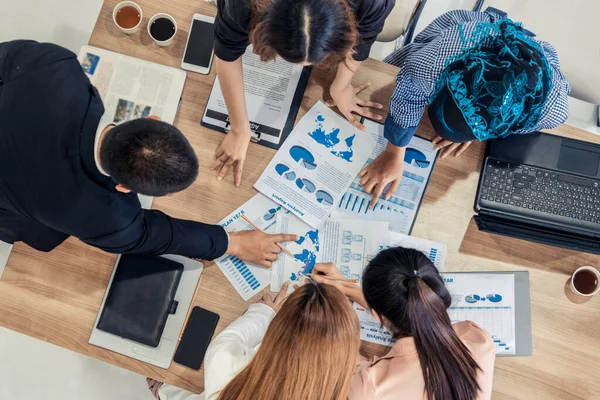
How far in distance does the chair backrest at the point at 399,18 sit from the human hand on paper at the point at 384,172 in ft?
1.85

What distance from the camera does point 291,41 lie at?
0.86 m

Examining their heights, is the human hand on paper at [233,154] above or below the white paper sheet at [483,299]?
above

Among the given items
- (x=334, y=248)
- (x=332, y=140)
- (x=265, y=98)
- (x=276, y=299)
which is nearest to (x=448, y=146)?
(x=332, y=140)

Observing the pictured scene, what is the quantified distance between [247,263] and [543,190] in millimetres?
808

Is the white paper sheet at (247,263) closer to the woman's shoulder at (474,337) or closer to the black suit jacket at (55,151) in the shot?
the black suit jacket at (55,151)

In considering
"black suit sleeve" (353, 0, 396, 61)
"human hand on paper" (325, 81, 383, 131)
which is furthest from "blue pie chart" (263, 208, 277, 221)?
"black suit sleeve" (353, 0, 396, 61)

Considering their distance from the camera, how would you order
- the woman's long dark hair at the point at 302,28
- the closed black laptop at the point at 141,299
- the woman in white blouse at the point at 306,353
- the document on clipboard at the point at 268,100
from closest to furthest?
the woman's long dark hair at the point at 302,28 → the woman in white blouse at the point at 306,353 → the closed black laptop at the point at 141,299 → the document on clipboard at the point at 268,100

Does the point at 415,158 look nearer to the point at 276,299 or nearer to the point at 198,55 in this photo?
the point at 276,299

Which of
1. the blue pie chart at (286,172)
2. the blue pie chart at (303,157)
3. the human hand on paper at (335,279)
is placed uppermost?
the blue pie chart at (303,157)

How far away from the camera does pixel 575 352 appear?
48.9 inches

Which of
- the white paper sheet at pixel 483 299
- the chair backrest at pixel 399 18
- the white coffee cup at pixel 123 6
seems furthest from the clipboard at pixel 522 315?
the white coffee cup at pixel 123 6

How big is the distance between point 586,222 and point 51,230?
4.60 ft

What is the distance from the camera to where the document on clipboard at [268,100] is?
1.29 m

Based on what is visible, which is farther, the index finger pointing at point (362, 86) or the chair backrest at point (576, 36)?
the chair backrest at point (576, 36)
